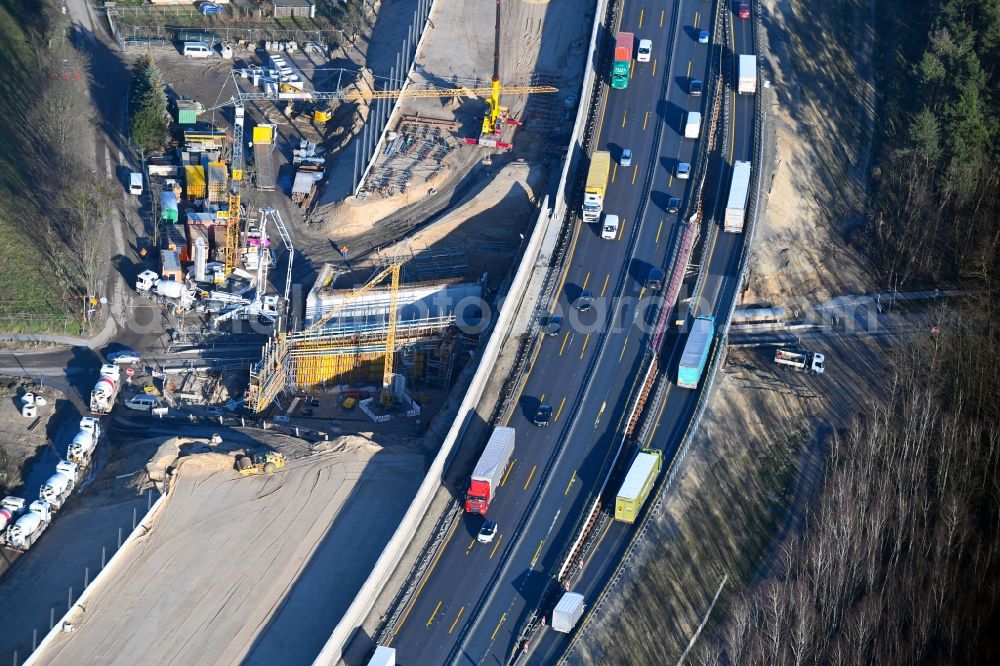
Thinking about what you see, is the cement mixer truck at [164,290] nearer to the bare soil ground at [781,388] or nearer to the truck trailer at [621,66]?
the truck trailer at [621,66]

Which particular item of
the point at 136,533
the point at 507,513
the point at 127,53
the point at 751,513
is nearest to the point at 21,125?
the point at 127,53

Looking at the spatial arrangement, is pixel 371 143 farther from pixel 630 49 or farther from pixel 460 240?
pixel 630 49

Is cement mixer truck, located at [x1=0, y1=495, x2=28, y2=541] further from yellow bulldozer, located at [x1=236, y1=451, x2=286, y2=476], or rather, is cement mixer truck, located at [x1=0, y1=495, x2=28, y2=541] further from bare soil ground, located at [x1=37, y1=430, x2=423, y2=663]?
yellow bulldozer, located at [x1=236, y1=451, x2=286, y2=476]

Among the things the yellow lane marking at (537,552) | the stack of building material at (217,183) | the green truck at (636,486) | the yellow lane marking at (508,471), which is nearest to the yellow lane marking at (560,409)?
the yellow lane marking at (508,471)

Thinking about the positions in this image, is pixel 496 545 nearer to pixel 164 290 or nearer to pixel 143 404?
pixel 143 404

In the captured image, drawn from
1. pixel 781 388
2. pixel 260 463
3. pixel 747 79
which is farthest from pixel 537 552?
pixel 747 79

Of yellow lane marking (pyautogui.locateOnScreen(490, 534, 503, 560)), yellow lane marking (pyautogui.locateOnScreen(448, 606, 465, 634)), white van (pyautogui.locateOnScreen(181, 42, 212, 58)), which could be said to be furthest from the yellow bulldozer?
white van (pyautogui.locateOnScreen(181, 42, 212, 58))

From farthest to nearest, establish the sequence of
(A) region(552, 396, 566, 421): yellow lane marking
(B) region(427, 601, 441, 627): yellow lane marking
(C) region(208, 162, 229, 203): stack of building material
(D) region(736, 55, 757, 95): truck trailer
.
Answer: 1. (D) region(736, 55, 757, 95): truck trailer
2. (C) region(208, 162, 229, 203): stack of building material
3. (A) region(552, 396, 566, 421): yellow lane marking
4. (B) region(427, 601, 441, 627): yellow lane marking
